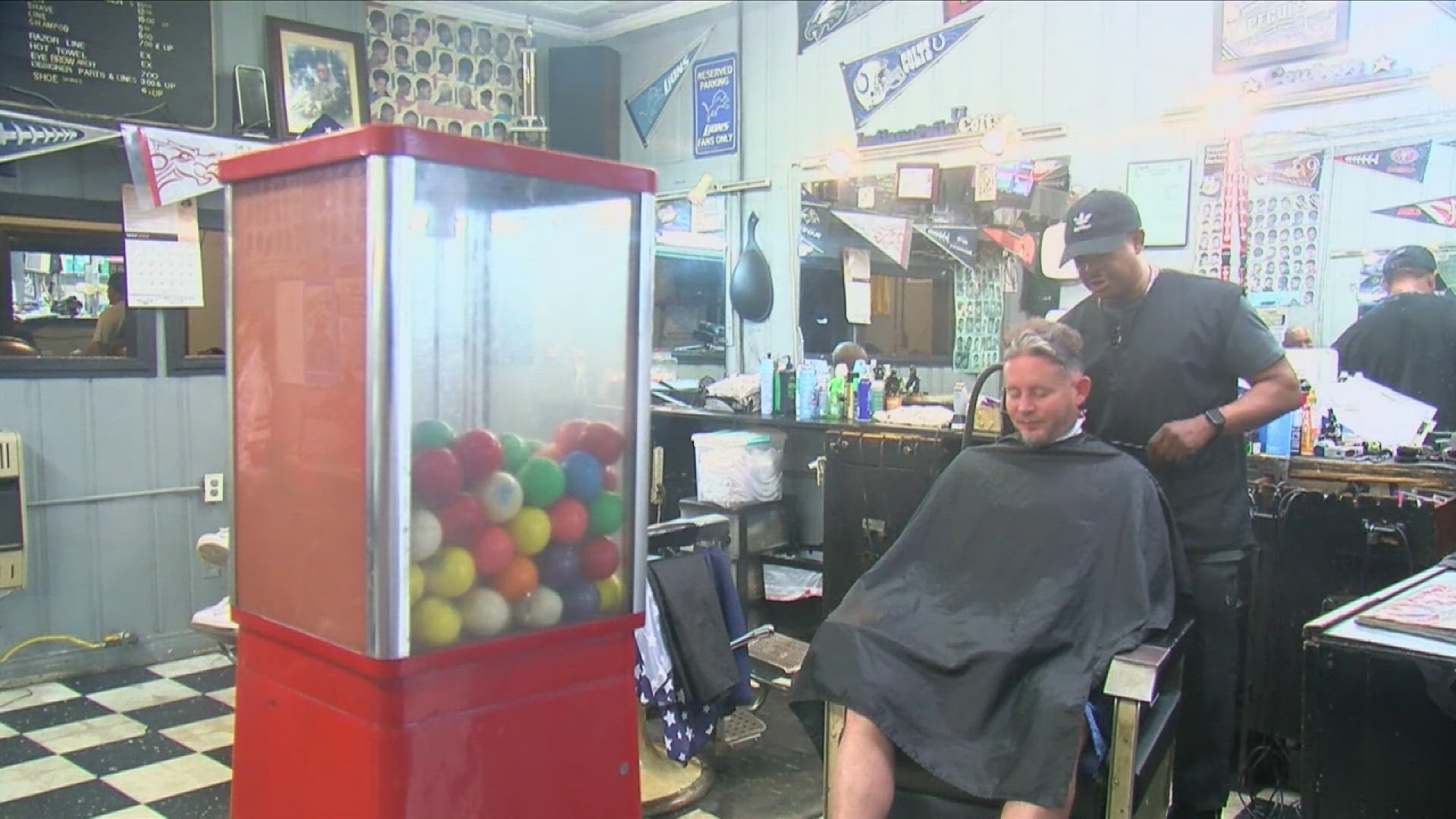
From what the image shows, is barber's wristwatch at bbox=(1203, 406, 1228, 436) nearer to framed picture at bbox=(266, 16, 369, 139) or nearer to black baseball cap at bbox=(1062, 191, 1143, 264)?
black baseball cap at bbox=(1062, 191, 1143, 264)

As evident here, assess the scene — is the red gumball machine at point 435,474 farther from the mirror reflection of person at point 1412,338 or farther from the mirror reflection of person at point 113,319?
the mirror reflection of person at point 113,319

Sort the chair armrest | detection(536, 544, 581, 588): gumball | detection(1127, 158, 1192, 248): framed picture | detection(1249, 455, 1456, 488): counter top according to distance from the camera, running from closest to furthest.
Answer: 1. detection(536, 544, 581, 588): gumball
2. the chair armrest
3. detection(1249, 455, 1456, 488): counter top
4. detection(1127, 158, 1192, 248): framed picture

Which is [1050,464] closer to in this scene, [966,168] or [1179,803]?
[1179,803]

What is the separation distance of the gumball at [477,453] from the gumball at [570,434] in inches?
4.4

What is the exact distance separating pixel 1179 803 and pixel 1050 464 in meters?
0.75

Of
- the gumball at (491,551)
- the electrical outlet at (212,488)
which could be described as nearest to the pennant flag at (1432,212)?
the gumball at (491,551)

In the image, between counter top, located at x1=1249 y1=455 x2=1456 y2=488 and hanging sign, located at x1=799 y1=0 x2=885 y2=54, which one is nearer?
counter top, located at x1=1249 y1=455 x2=1456 y2=488

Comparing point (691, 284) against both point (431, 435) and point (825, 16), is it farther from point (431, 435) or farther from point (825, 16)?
point (431, 435)

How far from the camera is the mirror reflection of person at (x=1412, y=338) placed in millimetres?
2754

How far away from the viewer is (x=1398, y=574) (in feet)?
8.29

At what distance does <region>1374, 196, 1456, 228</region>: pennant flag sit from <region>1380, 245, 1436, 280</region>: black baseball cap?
0.25ft

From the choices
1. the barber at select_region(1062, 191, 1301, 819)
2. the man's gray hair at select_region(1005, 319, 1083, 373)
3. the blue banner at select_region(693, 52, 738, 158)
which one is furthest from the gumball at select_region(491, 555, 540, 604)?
the blue banner at select_region(693, 52, 738, 158)

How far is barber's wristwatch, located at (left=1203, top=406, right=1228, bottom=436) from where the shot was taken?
7.16 feet

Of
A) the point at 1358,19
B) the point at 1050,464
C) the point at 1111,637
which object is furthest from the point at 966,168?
the point at 1111,637
